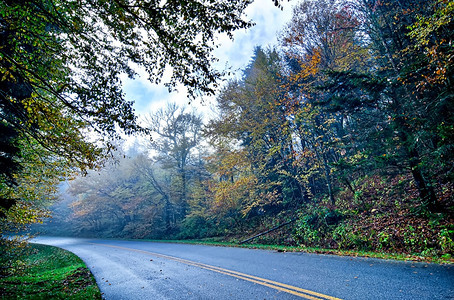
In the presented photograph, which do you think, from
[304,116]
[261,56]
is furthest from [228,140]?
[261,56]

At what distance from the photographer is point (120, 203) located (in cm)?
2675

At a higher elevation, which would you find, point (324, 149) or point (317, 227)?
point (324, 149)

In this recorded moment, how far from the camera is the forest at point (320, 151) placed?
22.4 feet

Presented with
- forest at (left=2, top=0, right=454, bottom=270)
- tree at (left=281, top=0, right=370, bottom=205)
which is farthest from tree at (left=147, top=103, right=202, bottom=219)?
tree at (left=281, top=0, right=370, bottom=205)

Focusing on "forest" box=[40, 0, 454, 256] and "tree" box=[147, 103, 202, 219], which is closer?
"forest" box=[40, 0, 454, 256]

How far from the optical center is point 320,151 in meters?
12.7

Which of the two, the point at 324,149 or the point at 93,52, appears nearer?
the point at 93,52

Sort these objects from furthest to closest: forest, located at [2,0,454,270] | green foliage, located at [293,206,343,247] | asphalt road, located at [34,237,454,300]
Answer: green foliage, located at [293,206,343,247] < forest, located at [2,0,454,270] < asphalt road, located at [34,237,454,300]

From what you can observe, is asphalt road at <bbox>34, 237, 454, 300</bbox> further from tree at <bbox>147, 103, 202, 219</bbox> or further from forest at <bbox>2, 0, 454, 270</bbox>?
tree at <bbox>147, 103, 202, 219</bbox>

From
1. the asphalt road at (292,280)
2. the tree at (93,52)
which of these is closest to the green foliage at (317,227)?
the asphalt road at (292,280)

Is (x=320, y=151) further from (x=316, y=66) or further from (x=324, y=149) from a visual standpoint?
(x=316, y=66)

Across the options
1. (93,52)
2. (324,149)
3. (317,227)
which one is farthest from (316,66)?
(93,52)

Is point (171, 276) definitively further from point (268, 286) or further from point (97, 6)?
point (97, 6)

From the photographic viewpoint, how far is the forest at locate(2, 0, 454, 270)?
6812 mm
